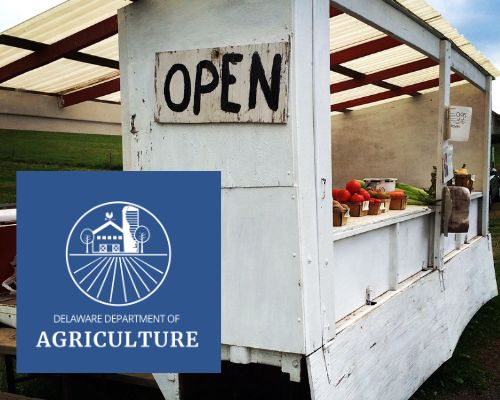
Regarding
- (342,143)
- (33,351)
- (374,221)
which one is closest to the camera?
(33,351)

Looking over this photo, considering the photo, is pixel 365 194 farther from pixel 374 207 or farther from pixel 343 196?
pixel 343 196

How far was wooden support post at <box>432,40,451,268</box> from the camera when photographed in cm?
545

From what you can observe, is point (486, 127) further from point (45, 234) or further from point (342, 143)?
point (45, 234)

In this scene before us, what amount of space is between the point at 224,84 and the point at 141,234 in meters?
1.03

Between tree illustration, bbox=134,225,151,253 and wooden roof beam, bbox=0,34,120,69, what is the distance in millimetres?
1786

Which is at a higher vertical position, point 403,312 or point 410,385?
point 403,312

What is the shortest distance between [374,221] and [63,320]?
7.88 feet

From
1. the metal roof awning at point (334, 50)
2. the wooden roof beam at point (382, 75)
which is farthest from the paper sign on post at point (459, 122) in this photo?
the wooden roof beam at point (382, 75)

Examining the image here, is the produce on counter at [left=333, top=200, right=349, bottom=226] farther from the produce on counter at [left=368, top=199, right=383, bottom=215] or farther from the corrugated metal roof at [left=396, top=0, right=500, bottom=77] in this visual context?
the corrugated metal roof at [left=396, top=0, right=500, bottom=77]

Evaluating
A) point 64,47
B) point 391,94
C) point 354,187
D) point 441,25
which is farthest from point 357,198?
point 391,94

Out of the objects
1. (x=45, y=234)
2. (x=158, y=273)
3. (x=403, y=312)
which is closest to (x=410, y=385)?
(x=403, y=312)

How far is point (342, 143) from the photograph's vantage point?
8.84 metres

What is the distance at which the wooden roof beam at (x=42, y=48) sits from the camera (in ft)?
13.3

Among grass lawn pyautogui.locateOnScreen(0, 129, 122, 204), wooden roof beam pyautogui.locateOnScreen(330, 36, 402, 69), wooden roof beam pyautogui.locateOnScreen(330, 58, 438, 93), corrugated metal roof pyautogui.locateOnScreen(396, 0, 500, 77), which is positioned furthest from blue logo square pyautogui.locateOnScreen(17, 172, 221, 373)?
grass lawn pyautogui.locateOnScreen(0, 129, 122, 204)
